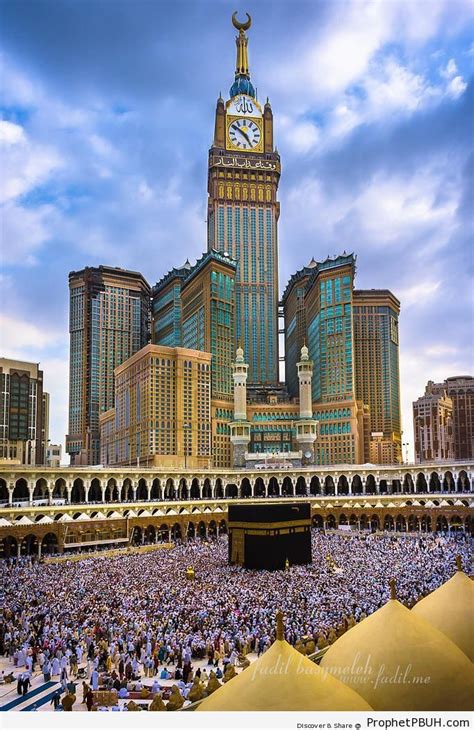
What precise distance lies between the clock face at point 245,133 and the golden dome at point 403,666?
106385 mm

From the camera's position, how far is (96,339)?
110m

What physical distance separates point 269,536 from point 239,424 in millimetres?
50858

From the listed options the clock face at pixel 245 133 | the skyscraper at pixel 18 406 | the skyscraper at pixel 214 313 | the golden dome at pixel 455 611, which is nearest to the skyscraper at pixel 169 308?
the skyscraper at pixel 214 313

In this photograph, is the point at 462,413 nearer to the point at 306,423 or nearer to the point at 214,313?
the point at 306,423

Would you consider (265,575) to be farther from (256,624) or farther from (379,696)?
(379,696)

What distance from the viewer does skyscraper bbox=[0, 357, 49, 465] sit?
78.3 metres

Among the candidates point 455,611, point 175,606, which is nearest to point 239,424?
point 175,606

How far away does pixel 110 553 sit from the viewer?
114ft

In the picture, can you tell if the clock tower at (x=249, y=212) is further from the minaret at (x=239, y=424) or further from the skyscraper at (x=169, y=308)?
the minaret at (x=239, y=424)

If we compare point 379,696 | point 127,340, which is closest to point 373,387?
→ point 127,340

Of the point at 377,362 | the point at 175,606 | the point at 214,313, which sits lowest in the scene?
the point at 175,606

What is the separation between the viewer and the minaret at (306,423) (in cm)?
7975

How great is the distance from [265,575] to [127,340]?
89641 mm
